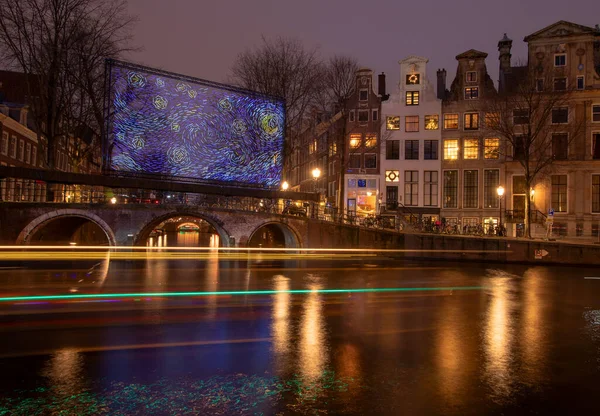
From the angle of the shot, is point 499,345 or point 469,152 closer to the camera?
point 499,345

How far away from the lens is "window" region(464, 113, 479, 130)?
53312 millimetres

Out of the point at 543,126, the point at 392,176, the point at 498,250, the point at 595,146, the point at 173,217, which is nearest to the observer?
the point at 498,250

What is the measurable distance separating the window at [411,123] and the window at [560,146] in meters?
12.7

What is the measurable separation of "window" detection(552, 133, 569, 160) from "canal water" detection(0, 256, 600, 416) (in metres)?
35.4

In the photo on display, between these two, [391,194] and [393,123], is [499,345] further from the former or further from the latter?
[393,123]

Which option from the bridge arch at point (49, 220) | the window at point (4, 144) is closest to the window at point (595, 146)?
the bridge arch at point (49, 220)

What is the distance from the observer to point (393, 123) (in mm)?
55219

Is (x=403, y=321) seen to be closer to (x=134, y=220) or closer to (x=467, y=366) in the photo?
(x=467, y=366)

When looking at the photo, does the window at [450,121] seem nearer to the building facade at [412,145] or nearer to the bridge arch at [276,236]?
the building facade at [412,145]

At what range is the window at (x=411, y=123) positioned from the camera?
54.9m

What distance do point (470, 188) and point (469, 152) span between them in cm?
355

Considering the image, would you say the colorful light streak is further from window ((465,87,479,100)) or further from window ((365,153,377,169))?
window ((465,87,479,100))

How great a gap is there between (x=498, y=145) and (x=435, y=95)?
799cm

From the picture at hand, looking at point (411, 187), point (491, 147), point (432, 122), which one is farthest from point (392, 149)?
point (491, 147)
